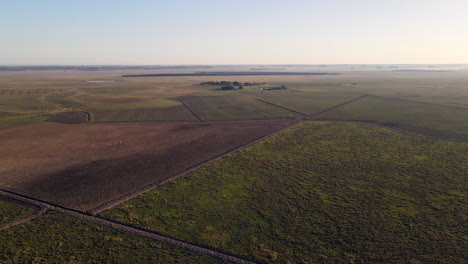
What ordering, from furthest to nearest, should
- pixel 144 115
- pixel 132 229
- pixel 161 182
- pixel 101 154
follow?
1. pixel 144 115
2. pixel 101 154
3. pixel 161 182
4. pixel 132 229

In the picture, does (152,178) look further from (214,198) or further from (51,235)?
(51,235)

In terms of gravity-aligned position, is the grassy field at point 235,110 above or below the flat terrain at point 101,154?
above

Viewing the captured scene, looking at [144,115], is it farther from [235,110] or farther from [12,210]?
[12,210]

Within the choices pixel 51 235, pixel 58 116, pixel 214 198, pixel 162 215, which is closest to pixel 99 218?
pixel 51 235

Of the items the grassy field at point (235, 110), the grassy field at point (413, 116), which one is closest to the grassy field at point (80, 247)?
the grassy field at point (235, 110)

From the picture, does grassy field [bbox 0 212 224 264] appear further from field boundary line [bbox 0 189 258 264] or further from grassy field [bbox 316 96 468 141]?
grassy field [bbox 316 96 468 141]

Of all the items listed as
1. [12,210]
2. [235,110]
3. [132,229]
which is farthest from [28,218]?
[235,110]

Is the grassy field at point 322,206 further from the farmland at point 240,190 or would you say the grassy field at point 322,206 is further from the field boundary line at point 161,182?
the field boundary line at point 161,182
